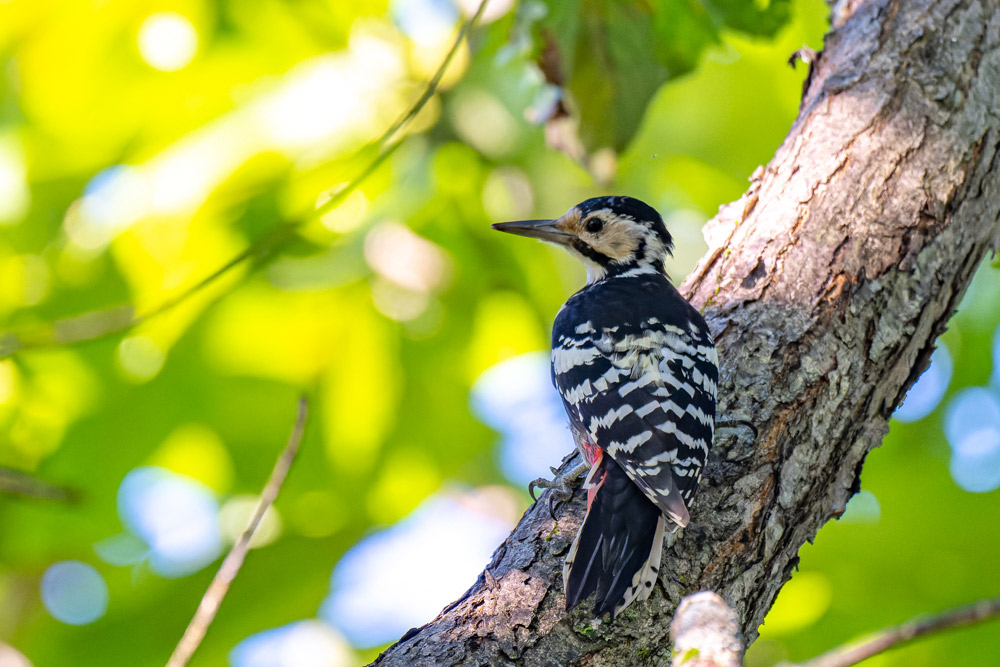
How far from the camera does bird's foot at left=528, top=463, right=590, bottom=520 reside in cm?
234

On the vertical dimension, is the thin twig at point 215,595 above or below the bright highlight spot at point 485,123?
below

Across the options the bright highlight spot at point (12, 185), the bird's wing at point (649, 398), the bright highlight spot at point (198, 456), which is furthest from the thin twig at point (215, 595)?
the bright highlight spot at point (12, 185)

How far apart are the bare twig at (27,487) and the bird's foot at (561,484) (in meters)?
1.54

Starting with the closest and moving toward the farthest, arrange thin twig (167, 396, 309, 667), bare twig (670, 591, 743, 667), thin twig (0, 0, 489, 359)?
bare twig (670, 591, 743, 667)
thin twig (167, 396, 309, 667)
thin twig (0, 0, 489, 359)

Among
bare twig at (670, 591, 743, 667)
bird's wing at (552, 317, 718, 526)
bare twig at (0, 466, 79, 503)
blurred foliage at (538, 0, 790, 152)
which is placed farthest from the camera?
blurred foliage at (538, 0, 790, 152)

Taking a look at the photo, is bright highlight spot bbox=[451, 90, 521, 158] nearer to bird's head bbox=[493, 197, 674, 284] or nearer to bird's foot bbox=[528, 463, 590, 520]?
bird's head bbox=[493, 197, 674, 284]

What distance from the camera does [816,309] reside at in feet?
8.13

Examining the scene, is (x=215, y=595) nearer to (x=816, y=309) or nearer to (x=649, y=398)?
(x=649, y=398)

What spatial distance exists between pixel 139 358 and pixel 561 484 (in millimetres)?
2503

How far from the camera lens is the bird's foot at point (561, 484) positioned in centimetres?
234

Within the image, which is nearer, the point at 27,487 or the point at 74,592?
the point at 27,487

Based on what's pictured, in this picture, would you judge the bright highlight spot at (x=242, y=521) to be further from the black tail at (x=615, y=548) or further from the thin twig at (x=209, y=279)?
the black tail at (x=615, y=548)

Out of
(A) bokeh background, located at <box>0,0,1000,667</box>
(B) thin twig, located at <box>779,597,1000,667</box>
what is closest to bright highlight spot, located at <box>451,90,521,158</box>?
(A) bokeh background, located at <box>0,0,1000,667</box>

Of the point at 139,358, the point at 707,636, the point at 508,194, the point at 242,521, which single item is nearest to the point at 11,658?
the point at 242,521
